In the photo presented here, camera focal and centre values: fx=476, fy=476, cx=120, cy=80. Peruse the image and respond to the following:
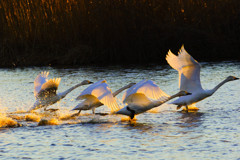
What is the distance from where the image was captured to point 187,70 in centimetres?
1384

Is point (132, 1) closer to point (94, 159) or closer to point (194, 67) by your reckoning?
point (194, 67)

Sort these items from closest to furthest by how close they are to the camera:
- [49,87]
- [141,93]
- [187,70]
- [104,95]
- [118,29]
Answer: [141,93] < [104,95] < [187,70] < [49,87] < [118,29]

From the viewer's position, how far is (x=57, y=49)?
35062 millimetres

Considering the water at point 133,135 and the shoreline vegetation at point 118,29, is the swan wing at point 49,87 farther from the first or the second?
the shoreline vegetation at point 118,29

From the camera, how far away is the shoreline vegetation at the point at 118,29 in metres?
33.6

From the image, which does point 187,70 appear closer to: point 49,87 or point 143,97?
point 143,97

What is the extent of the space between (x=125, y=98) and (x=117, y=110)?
1.34 feet

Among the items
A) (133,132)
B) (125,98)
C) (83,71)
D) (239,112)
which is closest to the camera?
(133,132)

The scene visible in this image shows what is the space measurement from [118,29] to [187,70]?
Result: 20159 mm

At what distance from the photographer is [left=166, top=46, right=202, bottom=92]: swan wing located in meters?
13.6

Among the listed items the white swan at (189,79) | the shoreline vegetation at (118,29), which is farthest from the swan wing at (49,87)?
the shoreline vegetation at (118,29)

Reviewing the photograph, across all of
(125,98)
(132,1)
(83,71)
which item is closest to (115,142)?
(125,98)

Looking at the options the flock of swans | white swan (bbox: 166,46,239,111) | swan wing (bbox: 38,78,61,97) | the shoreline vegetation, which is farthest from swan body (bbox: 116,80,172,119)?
the shoreline vegetation

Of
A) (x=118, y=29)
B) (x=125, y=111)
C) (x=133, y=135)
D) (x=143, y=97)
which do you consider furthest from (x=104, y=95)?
(x=118, y=29)
